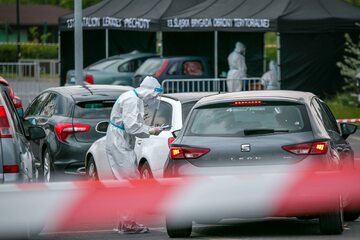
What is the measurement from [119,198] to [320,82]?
2521cm

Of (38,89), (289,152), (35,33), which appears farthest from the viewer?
(35,33)

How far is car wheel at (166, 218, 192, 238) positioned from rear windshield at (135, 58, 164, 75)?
19.8m

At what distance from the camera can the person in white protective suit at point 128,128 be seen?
12781 mm

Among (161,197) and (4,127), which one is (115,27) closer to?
(4,127)

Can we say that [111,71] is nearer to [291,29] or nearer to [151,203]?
[291,29]

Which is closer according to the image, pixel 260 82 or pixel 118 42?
pixel 260 82

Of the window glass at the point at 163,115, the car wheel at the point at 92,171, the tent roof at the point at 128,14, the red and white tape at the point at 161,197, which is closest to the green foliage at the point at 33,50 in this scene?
the tent roof at the point at 128,14

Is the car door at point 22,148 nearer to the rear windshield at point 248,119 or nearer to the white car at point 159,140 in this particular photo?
the rear windshield at point 248,119

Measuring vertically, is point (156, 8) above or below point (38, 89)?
above

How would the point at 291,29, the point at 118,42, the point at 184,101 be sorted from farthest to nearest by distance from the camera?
the point at 118,42
the point at 291,29
the point at 184,101

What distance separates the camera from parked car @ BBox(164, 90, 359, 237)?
1138 centimetres

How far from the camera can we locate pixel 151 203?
820 centimetres

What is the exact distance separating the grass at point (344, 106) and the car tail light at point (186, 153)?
56.1 feet

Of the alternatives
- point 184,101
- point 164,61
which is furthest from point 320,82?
point 184,101
